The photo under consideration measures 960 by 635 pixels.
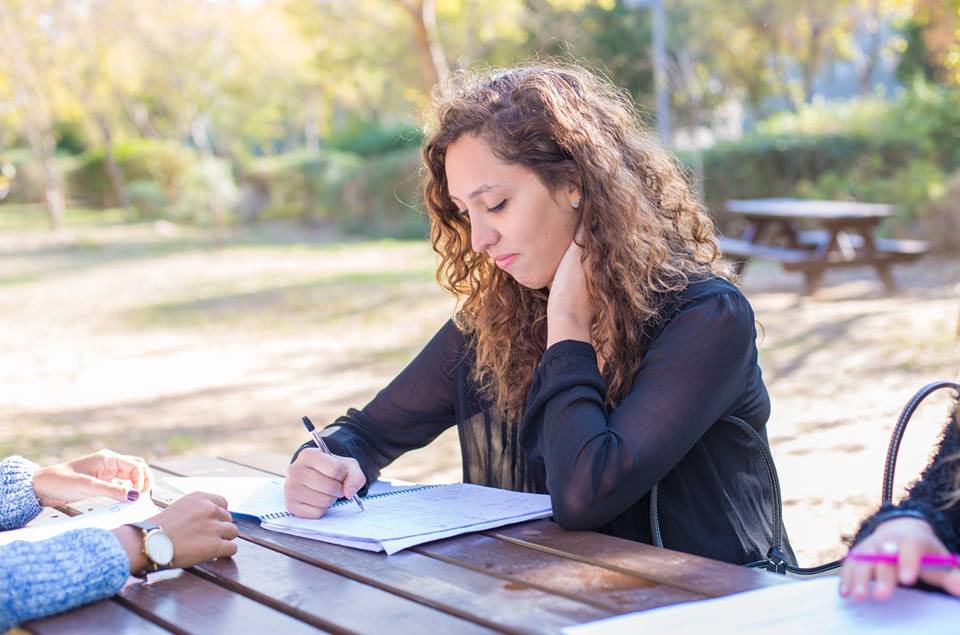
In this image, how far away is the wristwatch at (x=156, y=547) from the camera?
1.78m

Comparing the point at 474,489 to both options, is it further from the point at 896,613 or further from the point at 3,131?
the point at 3,131

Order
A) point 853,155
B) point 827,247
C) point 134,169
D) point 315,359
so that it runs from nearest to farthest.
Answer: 1. point 315,359
2. point 827,247
3. point 853,155
4. point 134,169

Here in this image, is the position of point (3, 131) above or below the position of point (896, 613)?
above

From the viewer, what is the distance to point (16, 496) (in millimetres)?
2256

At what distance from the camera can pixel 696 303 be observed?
2227mm

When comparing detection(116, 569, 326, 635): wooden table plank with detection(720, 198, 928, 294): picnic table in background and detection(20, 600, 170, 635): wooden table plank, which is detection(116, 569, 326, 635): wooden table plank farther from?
detection(720, 198, 928, 294): picnic table in background

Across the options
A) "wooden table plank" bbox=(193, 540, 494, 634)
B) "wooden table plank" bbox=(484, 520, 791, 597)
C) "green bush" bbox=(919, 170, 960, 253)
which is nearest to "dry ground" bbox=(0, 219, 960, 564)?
"green bush" bbox=(919, 170, 960, 253)

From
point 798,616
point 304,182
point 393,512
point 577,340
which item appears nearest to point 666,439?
point 577,340

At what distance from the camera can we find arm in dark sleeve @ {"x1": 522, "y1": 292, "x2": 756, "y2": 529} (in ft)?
6.61

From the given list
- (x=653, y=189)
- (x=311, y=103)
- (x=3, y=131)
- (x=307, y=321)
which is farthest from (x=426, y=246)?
(x=311, y=103)

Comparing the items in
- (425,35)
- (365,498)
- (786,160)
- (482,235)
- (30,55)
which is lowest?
(365,498)

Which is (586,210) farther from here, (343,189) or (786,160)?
→ (343,189)

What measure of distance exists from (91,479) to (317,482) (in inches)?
18.9

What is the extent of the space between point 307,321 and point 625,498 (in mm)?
9399
